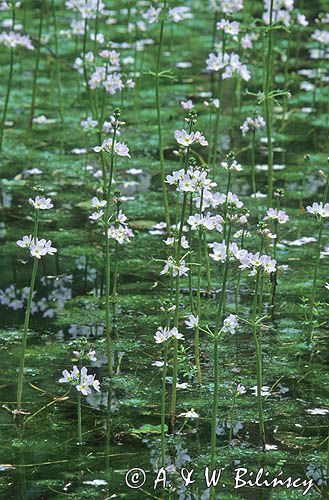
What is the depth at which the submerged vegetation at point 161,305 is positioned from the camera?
140 inches

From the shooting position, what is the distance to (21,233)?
5.78 meters

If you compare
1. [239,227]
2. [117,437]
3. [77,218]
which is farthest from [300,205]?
[117,437]

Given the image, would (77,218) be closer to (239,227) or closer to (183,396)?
(239,227)

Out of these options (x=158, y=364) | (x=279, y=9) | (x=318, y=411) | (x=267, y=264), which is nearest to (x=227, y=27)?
(x=279, y=9)

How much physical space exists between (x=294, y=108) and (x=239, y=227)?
2529mm

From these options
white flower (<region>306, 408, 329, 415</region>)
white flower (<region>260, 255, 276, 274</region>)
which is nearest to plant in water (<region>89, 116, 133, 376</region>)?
white flower (<region>260, 255, 276, 274</region>)

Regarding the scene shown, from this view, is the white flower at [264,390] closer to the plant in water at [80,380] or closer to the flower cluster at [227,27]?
the plant in water at [80,380]

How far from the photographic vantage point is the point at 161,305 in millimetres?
4680

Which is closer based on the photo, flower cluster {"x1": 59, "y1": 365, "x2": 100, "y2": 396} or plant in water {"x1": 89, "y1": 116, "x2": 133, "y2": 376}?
flower cluster {"x1": 59, "y1": 365, "x2": 100, "y2": 396}

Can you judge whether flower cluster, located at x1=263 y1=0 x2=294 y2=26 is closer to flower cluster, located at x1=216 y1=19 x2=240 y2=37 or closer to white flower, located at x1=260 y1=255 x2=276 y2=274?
flower cluster, located at x1=216 y1=19 x2=240 y2=37

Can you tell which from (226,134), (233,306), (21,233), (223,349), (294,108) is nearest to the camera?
(223,349)

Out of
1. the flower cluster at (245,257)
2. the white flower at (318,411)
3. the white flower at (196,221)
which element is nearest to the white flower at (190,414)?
the white flower at (318,411)

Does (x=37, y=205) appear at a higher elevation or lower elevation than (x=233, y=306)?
higher

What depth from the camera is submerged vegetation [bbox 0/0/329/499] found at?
3.57 meters
